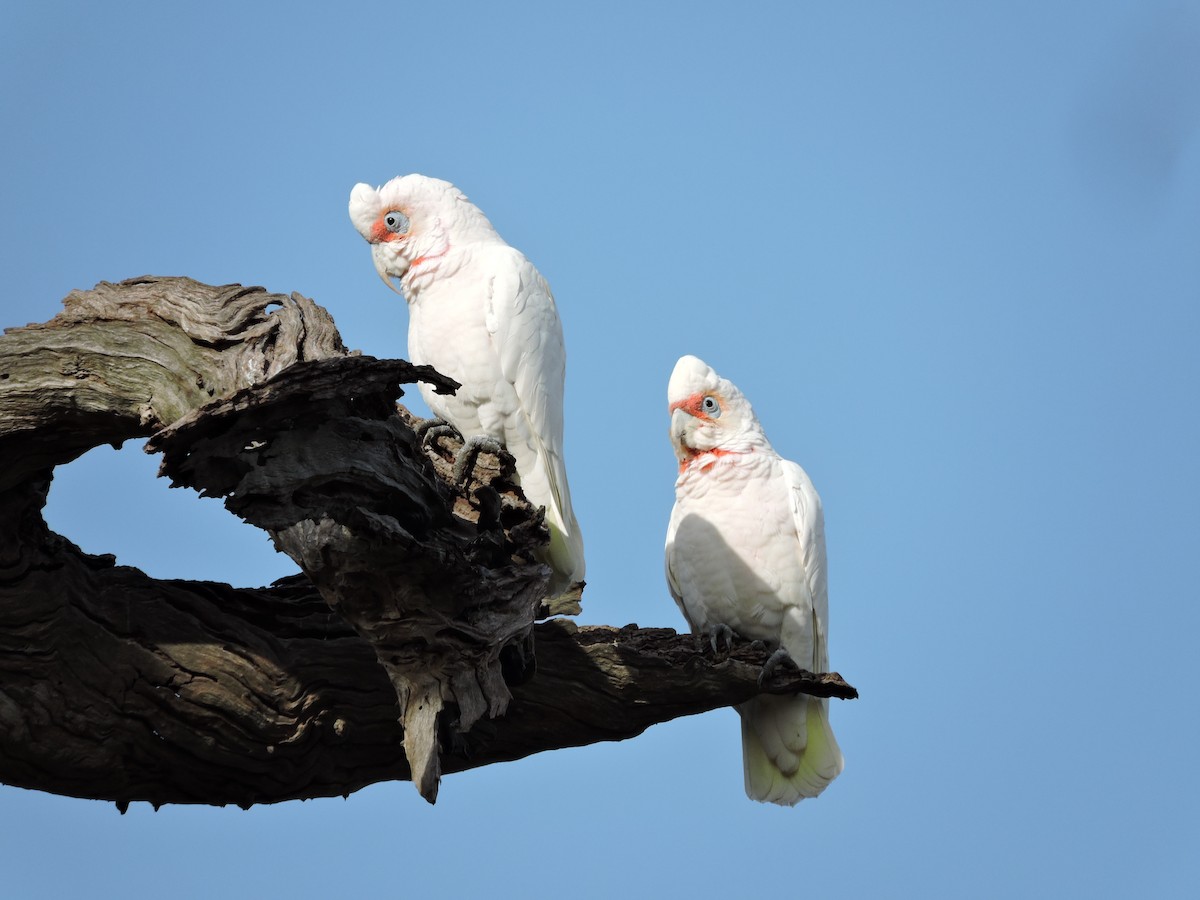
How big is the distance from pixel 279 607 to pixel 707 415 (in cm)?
256

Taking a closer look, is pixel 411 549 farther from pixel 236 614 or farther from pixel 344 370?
pixel 236 614

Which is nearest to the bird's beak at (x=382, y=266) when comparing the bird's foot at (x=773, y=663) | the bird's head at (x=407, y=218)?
the bird's head at (x=407, y=218)

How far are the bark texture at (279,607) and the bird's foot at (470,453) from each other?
0.16ft

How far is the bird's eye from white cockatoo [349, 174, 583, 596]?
19 mm

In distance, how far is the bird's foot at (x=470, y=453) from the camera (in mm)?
5613

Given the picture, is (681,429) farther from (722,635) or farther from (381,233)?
(381,233)

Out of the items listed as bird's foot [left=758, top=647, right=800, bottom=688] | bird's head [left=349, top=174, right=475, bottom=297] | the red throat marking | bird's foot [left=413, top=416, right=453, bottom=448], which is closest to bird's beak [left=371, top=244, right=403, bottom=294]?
bird's head [left=349, top=174, right=475, bottom=297]

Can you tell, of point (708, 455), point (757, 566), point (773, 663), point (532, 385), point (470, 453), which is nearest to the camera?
point (470, 453)

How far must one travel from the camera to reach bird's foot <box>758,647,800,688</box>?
5.92 m

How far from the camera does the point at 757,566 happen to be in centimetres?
648

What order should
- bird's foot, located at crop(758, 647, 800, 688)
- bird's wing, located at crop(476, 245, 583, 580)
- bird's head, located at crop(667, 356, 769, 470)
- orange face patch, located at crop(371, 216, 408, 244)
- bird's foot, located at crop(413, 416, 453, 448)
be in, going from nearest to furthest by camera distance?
bird's foot, located at crop(758, 647, 800, 688) → bird's wing, located at crop(476, 245, 583, 580) → bird's foot, located at crop(413, 416, 453, 448) → orange face patch, located at crop(371, 216, 408, 244) → bird's head, located at crop(667, 356, 769, 470)

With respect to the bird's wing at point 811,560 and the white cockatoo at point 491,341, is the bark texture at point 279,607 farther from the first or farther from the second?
the bird's wing at point 811,560

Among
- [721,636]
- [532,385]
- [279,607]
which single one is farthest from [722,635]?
[279,607]

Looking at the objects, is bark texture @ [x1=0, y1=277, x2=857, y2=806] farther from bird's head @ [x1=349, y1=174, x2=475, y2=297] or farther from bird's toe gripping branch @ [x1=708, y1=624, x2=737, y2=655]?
bird's head @ [x1=349, y1=174, x2=475, y2=297]
